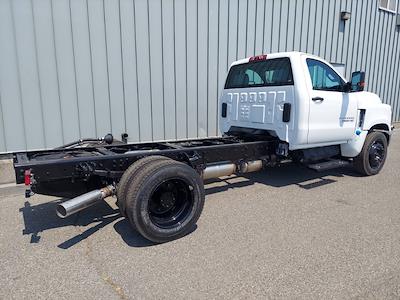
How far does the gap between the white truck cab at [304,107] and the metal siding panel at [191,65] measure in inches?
74.2

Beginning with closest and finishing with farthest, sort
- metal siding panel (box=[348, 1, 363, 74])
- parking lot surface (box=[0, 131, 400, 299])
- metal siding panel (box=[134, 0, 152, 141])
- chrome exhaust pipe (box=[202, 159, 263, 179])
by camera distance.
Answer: parking lot surface (box=[0, 131, 400, 299]), chrome exhaust pipe (box=[202, 159, 263, 179]), metal siding panel (box=[134, 0, 152, 141]), metal siding panel (box=[348, 1, 363, 74])

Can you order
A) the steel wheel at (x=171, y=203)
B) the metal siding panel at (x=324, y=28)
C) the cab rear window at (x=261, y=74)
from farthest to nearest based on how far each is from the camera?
the metal siding panel at (x=324, y=28) → the cab rear window at (x=261, y=74) → the steel wheel at (x=171, y=203)

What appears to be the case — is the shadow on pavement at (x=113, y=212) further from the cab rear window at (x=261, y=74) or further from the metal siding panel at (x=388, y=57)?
the metal siding panel at (x=388, y=57)

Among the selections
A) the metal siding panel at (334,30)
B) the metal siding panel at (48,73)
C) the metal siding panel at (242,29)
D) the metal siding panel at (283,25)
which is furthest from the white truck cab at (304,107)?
the metal siding panel at (334,30)

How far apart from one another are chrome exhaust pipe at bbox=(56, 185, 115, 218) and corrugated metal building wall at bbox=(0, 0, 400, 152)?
144 inches

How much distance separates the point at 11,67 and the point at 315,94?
548 centimetres

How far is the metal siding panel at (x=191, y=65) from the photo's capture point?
25.1 ft

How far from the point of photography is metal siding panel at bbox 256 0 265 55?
8638 millimetres

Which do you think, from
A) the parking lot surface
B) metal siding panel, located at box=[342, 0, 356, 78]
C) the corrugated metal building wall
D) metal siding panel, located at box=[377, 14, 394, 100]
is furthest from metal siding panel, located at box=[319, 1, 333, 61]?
the parking lot surface

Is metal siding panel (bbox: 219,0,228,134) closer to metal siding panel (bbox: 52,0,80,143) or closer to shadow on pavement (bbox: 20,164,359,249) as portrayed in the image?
shadow on pavement (bbox: 20,164,359,249)

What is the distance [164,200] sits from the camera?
3.78 meters

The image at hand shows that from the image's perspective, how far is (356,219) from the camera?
4.21 metres

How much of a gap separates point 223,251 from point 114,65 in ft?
16.5

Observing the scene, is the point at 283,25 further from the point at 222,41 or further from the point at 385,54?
the point at 385,54
